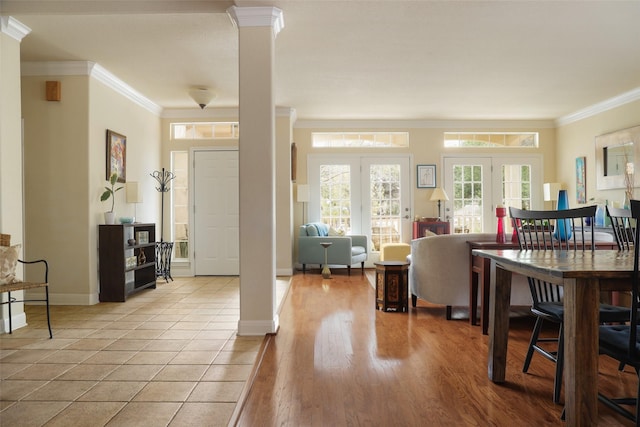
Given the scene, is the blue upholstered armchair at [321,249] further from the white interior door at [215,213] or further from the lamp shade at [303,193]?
the white interior door at [215,213]

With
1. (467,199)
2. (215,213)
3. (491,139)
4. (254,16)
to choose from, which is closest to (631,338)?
(254,16)

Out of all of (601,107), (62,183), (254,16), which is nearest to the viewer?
(254,16)

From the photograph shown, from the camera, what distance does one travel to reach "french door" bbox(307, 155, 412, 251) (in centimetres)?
793

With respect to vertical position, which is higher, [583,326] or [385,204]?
[385,204]

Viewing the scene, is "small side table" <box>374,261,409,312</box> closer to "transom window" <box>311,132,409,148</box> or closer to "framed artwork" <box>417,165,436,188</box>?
"framed artwork" <box>417,165,436,188</box>

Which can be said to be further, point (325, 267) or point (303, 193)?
point (303, 193)

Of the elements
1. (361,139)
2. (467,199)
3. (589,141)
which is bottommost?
(467,199)

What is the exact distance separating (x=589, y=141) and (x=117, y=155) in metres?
7.01

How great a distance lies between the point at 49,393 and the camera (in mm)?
2408

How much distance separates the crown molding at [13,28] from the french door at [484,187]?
6377 millimetres

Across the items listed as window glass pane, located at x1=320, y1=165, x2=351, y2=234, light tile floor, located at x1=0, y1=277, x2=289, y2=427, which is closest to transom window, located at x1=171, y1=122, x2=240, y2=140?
window glass pane, located at x1=320, y1=165, x2=351, y2=234

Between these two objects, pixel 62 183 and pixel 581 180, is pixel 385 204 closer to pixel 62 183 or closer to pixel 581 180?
pixel 581 180

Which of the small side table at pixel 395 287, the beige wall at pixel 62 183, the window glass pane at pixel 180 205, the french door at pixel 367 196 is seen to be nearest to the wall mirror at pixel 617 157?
the french door at pixel 367 196

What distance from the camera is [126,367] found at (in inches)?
112
